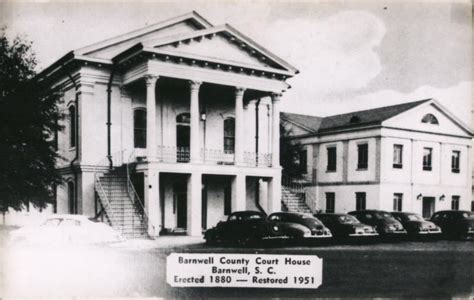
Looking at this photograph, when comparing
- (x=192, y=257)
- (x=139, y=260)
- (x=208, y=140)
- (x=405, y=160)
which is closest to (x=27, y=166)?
(x=139, y=260)

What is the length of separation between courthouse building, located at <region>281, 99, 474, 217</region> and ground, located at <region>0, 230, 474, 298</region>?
2197 millimetres

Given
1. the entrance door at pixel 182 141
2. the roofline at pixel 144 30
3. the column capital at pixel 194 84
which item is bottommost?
the entrance door at pixel 182 141

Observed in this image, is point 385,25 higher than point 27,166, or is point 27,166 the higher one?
point 385,25

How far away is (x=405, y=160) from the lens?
503 inches

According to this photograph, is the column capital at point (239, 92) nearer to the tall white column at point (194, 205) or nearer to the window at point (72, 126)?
the tall white column at point (194, 205)

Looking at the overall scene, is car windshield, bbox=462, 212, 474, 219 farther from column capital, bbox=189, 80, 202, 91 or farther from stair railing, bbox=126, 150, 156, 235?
column capital, bbox=189, 80, 202, 91

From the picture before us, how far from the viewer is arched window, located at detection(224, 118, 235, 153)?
13539 mm

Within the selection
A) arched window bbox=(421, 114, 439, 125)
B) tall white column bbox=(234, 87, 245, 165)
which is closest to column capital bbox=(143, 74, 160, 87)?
tall white column bbox=(234, 87, 245, 165)

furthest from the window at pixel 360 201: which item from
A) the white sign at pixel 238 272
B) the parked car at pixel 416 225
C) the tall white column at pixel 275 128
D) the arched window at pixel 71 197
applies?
the arched window at pixel 71 197

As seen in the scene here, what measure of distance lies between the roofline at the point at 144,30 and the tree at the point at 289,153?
19.5 feet

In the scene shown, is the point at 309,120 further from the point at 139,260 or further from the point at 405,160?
the point at 139,260

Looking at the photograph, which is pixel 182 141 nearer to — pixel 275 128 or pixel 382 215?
pixel 275 128

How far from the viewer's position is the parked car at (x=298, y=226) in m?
10.1

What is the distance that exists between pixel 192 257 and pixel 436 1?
5.87 meters
